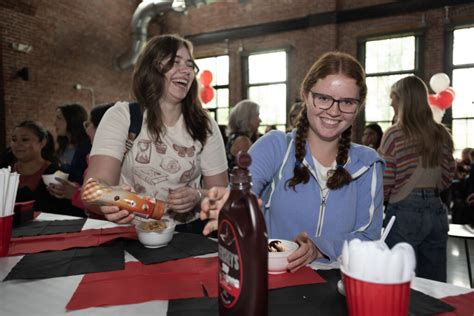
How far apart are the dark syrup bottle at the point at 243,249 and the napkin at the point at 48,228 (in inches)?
42.1

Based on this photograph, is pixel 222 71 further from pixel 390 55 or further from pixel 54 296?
pixel 54 296

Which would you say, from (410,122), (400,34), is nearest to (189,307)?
(410,122)

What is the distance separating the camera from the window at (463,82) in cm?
640

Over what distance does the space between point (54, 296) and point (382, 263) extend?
769 mm

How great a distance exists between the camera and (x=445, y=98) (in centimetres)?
579

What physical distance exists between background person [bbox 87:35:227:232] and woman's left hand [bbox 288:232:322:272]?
22.8 inches

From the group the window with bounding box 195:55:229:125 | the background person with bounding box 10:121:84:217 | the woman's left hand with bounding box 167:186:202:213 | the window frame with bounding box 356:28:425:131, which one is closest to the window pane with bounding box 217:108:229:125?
the window with bounding box 195:55:229:125

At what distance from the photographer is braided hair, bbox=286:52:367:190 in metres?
1.36

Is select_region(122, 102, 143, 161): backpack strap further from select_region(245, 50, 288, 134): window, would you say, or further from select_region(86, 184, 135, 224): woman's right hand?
select_region(245, 50, 288, 134): window

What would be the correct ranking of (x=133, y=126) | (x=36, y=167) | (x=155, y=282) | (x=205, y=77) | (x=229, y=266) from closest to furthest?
(x=229, y=266)
(x=155, y=282)
(x=133, y=126)
(x=36, y=167)
(x=205, y=77)

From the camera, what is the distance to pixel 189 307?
33.5 inches

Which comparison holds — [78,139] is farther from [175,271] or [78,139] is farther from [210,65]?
[210,65]

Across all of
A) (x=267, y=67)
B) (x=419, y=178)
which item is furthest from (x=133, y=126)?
(x=267, y=67)

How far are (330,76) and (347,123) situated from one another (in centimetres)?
18
